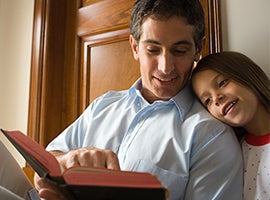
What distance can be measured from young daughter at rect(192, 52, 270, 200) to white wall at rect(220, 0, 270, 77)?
11 centimetres

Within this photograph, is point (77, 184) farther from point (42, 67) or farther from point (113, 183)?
point (42, 67)

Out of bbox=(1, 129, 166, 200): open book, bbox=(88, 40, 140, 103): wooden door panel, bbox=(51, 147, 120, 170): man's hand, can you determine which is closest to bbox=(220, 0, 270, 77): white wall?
bbox=(88, 40, 140, 103): wooden door panel

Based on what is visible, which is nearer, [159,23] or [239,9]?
[159,23]

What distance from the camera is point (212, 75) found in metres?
0.81

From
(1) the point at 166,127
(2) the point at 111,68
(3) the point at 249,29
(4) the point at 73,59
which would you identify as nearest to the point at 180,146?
(1) the point at 166,127

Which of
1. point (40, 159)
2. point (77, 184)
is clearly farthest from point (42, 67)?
point (77, 184)

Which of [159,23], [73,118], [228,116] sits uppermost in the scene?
[159,23]

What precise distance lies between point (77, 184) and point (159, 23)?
0.60m

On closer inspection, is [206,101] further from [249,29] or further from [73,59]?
[73,59]

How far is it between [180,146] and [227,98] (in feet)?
0.55

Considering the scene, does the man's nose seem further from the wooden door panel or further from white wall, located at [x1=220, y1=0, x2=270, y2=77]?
the wooden door panel

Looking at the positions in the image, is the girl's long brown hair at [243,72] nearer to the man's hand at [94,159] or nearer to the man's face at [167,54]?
the man's face at [167,54]

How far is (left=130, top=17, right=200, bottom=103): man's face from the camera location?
0.86 m

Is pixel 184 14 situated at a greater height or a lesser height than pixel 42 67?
greater
